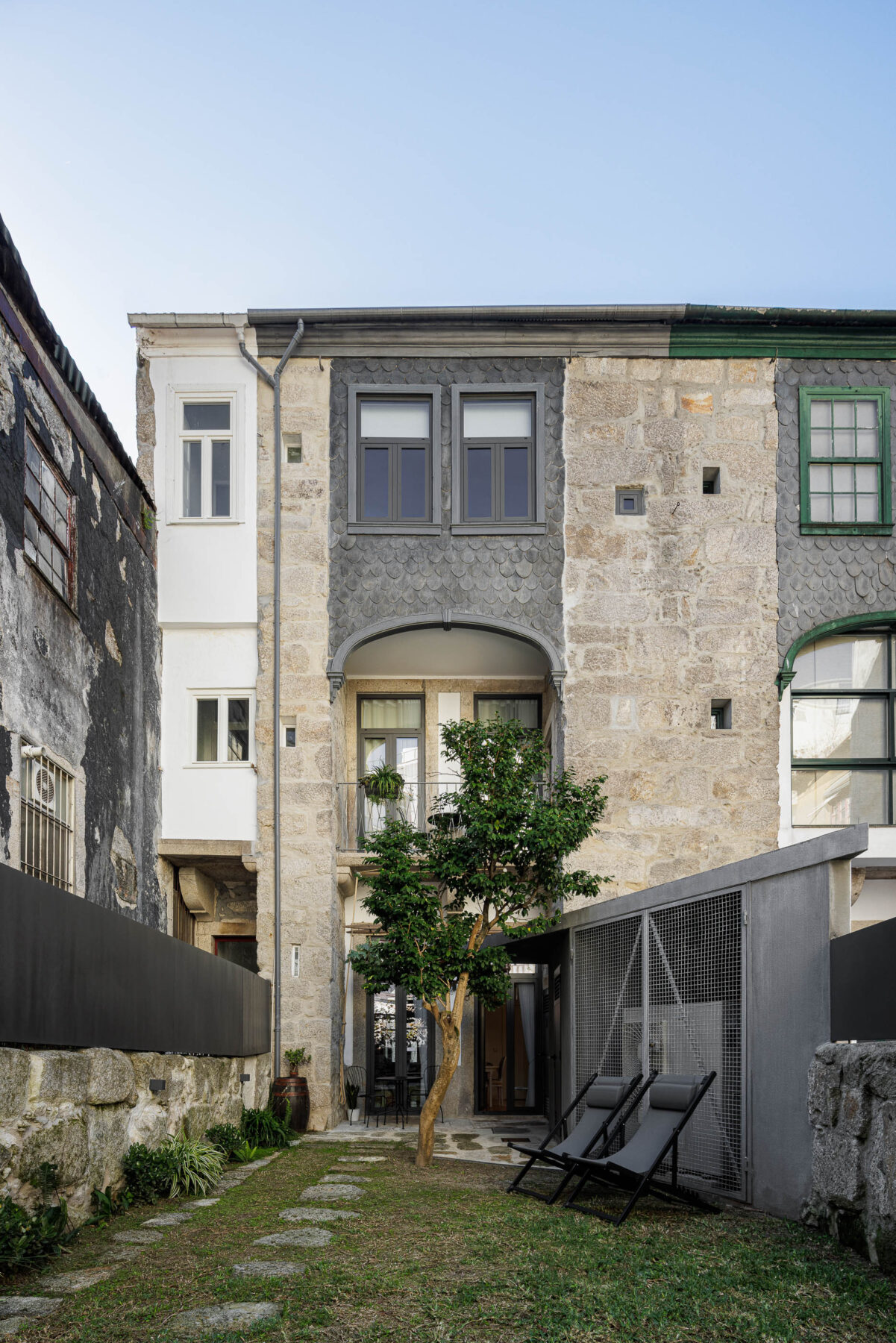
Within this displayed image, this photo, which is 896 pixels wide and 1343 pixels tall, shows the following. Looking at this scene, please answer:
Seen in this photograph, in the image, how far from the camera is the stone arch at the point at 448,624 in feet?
50.8

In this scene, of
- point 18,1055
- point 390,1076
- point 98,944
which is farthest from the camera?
point 390,1076

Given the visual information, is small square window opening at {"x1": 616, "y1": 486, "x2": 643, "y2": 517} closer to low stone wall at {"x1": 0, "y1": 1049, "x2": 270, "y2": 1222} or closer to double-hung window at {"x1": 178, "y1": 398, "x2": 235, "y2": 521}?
double-hung window at {"x1": 178, "y1": 398, "x2": 235, "y2": 521}

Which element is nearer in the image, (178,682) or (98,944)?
(98,944)

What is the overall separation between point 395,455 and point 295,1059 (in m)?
8.00

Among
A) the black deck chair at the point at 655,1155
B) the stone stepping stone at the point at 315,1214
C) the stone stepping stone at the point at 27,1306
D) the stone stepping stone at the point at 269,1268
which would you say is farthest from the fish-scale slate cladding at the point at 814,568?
the stone stepping stone at the point at 27,1306

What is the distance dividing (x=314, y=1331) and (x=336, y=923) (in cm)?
1114

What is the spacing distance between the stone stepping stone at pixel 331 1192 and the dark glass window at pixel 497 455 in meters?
9.30

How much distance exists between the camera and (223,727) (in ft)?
51.0

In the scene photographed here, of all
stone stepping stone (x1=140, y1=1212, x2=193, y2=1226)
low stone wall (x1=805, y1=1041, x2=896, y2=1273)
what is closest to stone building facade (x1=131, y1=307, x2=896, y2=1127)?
stone stepping stone (x1=140, y1=1212, x2=193, y2=1226)

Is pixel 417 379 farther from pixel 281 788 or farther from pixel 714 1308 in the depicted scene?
pixel 714 1308

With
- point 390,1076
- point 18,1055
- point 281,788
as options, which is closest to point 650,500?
point 281,788

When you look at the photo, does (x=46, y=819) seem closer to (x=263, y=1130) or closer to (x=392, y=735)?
(x=263, y=1130)

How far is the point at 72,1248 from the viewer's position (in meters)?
6.07

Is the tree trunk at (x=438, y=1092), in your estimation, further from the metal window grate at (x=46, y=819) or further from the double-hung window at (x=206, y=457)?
the double-hung window at (x=206, y=457)
